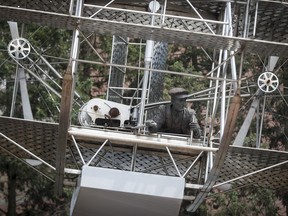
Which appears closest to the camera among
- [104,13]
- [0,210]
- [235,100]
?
[235,100]

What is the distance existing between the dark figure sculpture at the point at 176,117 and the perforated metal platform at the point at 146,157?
470mm

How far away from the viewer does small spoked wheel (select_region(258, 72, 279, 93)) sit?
1623 cm

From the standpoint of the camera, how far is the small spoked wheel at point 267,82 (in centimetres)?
1623

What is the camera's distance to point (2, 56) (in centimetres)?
2352

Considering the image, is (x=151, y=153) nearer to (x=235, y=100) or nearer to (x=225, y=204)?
(x=235, y=100)

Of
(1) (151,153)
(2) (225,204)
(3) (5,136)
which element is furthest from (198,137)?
(2) (225,204)

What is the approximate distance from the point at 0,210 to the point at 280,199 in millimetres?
7078

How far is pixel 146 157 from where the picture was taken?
17.1m

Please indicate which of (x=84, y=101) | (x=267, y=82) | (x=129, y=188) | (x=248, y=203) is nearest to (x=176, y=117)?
(x=267, y=82)

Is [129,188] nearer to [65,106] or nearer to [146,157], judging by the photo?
[65,106]

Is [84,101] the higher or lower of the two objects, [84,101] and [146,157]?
the higher

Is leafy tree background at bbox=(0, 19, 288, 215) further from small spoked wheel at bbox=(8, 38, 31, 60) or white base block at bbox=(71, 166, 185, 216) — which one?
white base block at bbox=(71, 166, 185, 216)

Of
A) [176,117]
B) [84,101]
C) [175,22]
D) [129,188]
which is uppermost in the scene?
[175,22]

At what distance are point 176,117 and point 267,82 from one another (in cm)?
161
